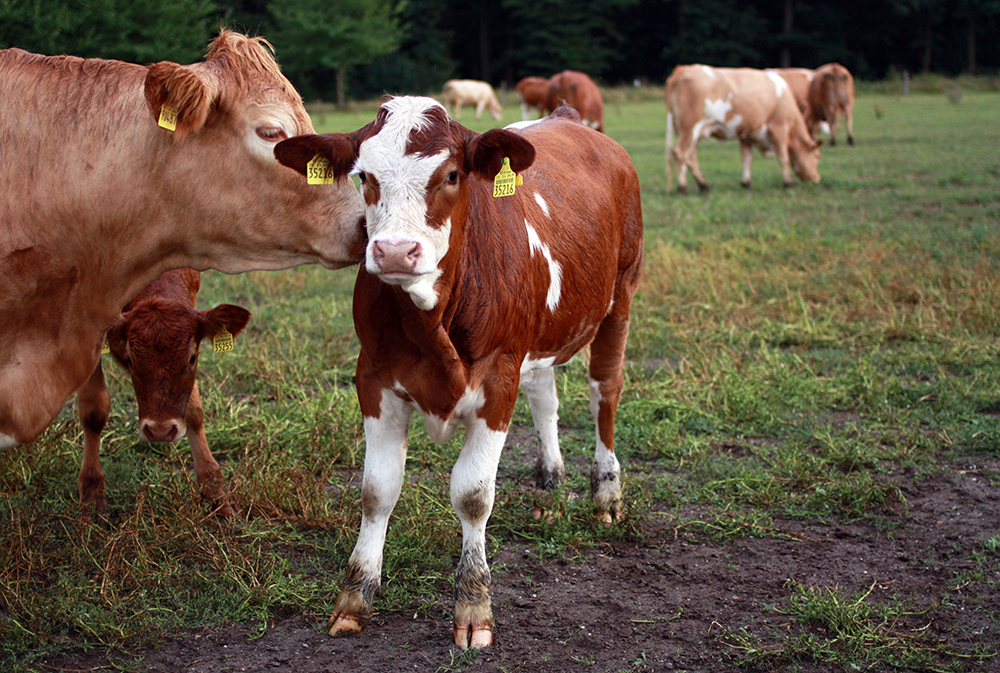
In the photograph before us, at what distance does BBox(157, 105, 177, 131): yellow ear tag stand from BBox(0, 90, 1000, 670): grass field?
1599 mm

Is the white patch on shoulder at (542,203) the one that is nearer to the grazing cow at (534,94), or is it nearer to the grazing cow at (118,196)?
the grazing cow at (118,196)

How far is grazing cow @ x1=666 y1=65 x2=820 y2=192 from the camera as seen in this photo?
14484 mm

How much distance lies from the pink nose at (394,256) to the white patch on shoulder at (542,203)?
1232 mm

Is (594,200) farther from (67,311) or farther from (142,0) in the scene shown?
(142,0)

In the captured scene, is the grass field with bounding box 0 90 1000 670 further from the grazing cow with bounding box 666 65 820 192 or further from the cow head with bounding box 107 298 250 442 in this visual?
the grazing cow with bounding box 666 65 820 192

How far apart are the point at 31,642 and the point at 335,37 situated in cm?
4502

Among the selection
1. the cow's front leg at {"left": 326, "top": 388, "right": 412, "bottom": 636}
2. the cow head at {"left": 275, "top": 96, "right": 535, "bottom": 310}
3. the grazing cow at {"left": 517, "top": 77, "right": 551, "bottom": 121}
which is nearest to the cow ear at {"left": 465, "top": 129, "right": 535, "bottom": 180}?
the cow head at {"left": 275, "top": 96, "right": 535, "bottom": 310}

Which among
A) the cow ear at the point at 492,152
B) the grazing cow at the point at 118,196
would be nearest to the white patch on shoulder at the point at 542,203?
the cow ear at the point at 492,152

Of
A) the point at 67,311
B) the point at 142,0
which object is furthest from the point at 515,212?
the point at 142,0

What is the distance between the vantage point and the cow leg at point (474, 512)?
310 cm

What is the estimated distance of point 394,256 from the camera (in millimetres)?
2475

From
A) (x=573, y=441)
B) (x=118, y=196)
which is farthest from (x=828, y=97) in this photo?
(x=118, y=196)

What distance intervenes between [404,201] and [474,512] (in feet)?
3.89

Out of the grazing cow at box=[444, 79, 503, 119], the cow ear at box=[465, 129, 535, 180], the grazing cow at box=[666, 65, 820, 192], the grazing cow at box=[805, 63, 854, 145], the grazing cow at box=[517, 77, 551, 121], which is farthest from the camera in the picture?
the grazing cow at box=[444, 79, 503, 119]
